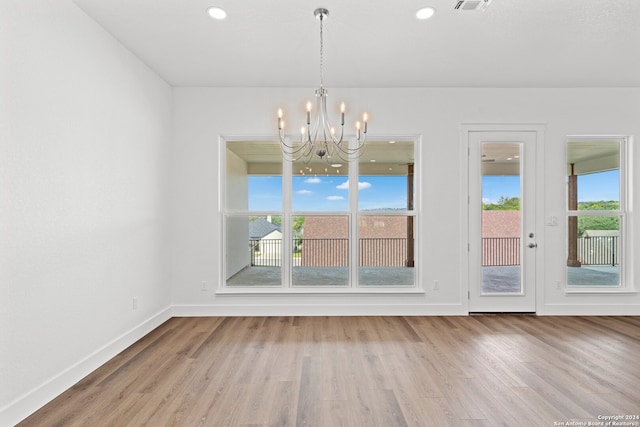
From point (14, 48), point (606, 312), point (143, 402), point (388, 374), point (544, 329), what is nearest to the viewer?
point (14, 48)

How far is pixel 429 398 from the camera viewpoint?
2.29 metres

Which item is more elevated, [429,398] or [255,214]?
[255,214]

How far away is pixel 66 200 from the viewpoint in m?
2.42

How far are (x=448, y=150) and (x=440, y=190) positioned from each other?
1.70ft

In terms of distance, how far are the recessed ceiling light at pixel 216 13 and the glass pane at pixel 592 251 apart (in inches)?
184

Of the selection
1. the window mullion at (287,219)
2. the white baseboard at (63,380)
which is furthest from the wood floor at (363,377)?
the window mullion at (287,219)

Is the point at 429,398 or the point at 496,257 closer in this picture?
the point at 429,398

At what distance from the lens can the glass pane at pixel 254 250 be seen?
4359 mm

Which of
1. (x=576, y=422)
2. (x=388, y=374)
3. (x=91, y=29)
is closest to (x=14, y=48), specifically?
(x=91, y=29)

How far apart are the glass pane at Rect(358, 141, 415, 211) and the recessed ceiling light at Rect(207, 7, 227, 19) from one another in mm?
2280

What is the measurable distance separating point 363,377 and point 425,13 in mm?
2913

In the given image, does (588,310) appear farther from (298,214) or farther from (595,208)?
(298,214)

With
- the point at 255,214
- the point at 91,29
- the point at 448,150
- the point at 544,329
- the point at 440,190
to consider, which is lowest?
the point at 544,329

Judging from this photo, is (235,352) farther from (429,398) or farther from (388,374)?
(429,398)
